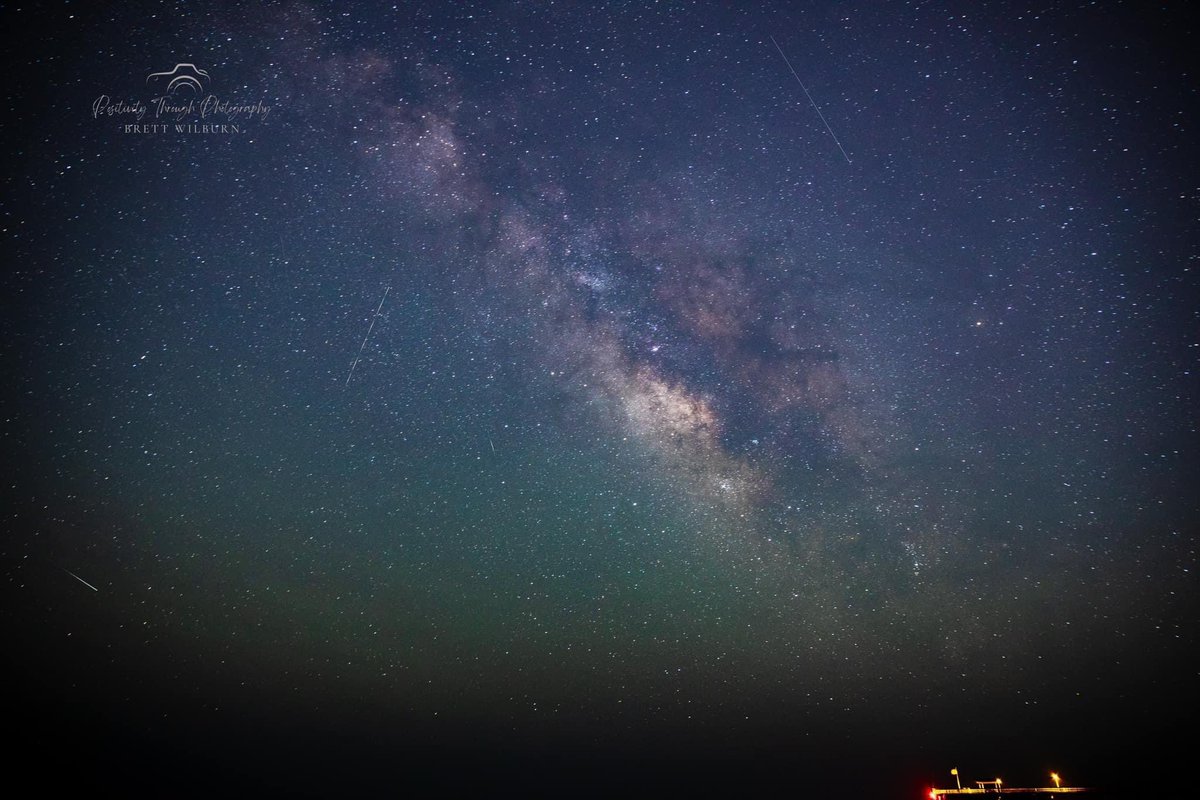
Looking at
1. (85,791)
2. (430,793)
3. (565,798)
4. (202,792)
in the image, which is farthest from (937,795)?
(202,792)

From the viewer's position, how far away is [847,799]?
52.2 m

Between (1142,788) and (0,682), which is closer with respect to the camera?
(1142,788)

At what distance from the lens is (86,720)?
5069 cm

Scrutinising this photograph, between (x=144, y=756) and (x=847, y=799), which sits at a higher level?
(x=847, y=799)

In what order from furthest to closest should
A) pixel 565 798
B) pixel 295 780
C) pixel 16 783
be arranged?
pixel 295 780 → pixel 565 798 → pixel 16 783

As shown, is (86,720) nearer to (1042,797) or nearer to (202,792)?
(202,792)

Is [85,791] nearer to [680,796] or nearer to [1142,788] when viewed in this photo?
[680,796]

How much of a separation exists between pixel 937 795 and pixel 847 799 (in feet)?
130

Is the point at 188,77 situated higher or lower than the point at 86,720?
higher

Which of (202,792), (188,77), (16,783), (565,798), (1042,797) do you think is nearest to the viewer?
(188,77)

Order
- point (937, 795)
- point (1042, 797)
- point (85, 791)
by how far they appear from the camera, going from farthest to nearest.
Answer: point (85, 791) < point (1042, 797) < point (937, 795)

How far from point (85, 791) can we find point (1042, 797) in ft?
233

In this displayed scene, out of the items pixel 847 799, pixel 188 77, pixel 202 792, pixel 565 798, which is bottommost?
pixel 202 792

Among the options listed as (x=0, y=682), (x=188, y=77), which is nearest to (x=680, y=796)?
(x=0, y=682)
